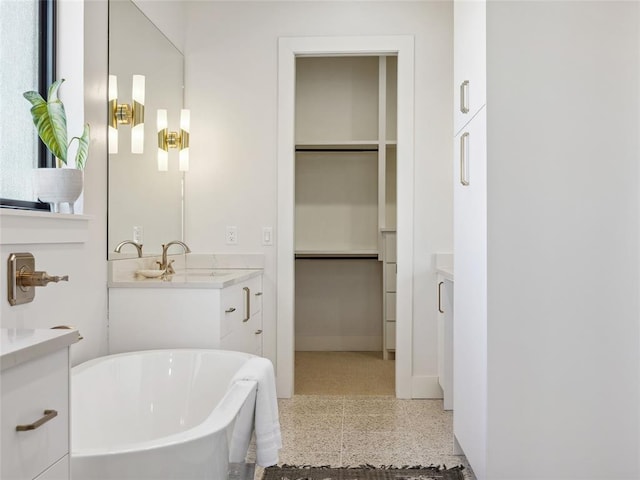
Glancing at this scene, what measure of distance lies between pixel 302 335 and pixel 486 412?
3398mm

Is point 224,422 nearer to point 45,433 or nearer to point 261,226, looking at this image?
point 45,433

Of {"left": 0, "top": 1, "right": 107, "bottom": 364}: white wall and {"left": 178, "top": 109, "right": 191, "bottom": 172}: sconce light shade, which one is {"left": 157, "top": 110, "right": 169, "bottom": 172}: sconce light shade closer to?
{"left": 178, "top": 109, "right": 191, "bottom": 172}: sconce light shade

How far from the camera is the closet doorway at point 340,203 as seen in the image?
17.5 feet

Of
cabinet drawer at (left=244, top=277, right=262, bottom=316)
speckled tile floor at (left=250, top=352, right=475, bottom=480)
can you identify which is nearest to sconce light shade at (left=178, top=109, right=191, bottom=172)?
cabinet drawer at (left=244, top=277, right=262, bottom=316)

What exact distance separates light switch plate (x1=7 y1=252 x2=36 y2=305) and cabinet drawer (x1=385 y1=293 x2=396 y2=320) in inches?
133

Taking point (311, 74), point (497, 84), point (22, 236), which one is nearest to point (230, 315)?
point (22, 236)

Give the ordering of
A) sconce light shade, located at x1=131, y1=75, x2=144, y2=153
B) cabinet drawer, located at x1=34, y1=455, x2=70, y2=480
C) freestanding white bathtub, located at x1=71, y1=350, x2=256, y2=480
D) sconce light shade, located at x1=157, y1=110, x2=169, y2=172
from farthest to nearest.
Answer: sconce light shade, located at x1=157, y1=110, x2=169, y2=172 → sconce light shade, located at x1=131, y1=75, x2=144, y2=153 → freestanding white bathtub, located at x1=71, y1=350, x2=256, y2=480 → cabinet drawer, located at x1=34, y1=455, x2=70, y2=480

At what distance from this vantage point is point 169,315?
2604 millimetres

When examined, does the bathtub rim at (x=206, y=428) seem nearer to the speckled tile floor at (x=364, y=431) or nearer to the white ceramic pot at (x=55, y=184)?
the white ceramic pot at (x=55, y=184)

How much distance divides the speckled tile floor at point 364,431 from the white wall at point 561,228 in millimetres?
640

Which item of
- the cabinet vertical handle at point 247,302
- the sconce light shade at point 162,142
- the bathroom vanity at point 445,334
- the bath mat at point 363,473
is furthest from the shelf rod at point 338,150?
the bath mat at point 363,473

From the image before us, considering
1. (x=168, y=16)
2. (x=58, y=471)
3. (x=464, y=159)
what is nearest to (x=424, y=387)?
(x=464, y=159)

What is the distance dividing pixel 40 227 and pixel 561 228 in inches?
70.6

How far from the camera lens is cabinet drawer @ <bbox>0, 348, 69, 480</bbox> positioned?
871mm
